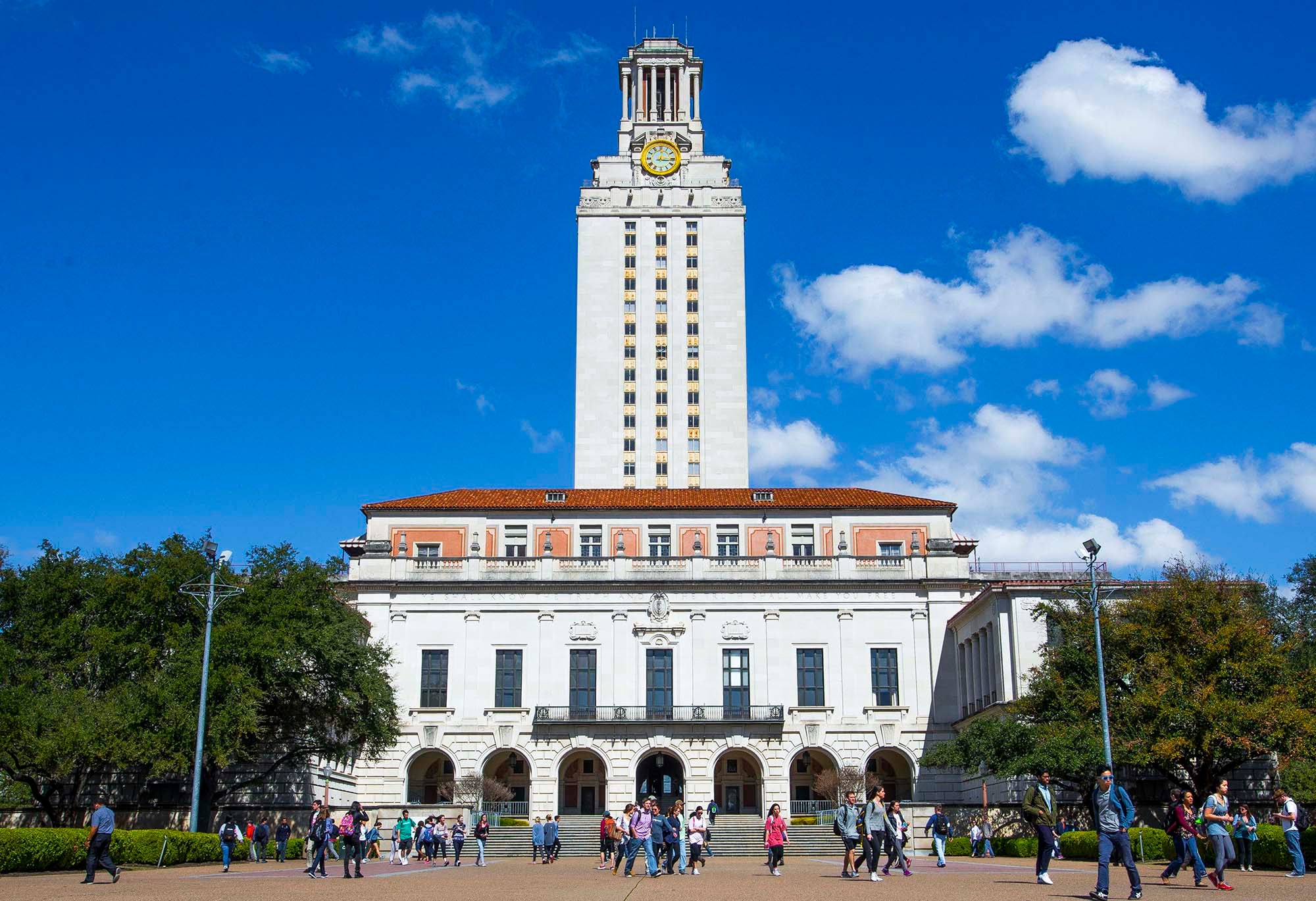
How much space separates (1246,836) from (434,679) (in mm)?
41932

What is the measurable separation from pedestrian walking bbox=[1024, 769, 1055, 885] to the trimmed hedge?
18888 millimetres

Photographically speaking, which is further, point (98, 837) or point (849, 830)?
point (849, 830)

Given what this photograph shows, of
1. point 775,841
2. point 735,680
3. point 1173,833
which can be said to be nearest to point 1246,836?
point 1173,833

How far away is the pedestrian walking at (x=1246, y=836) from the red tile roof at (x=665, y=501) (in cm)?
3737

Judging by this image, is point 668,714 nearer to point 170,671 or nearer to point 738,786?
point 738,786

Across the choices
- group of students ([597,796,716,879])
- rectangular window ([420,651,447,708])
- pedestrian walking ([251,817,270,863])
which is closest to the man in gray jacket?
group of students ([597,796,716,879])

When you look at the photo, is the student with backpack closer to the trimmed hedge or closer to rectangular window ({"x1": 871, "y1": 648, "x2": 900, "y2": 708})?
the trimmed hedge

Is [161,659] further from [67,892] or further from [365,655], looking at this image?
[67,892]

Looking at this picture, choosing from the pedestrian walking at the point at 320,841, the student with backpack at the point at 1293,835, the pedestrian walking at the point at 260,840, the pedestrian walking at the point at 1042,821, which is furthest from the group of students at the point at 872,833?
the pedestrian walking at the point at 260,840

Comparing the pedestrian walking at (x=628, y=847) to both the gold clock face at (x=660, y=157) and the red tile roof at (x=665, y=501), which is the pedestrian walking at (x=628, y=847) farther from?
the gold clock face at (x=660, y=157)

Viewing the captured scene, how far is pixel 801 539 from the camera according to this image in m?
68.2

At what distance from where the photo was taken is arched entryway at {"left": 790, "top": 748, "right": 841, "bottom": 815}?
204ft

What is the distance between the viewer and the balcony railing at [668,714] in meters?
60.7

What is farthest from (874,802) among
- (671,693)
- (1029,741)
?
(671,693)
